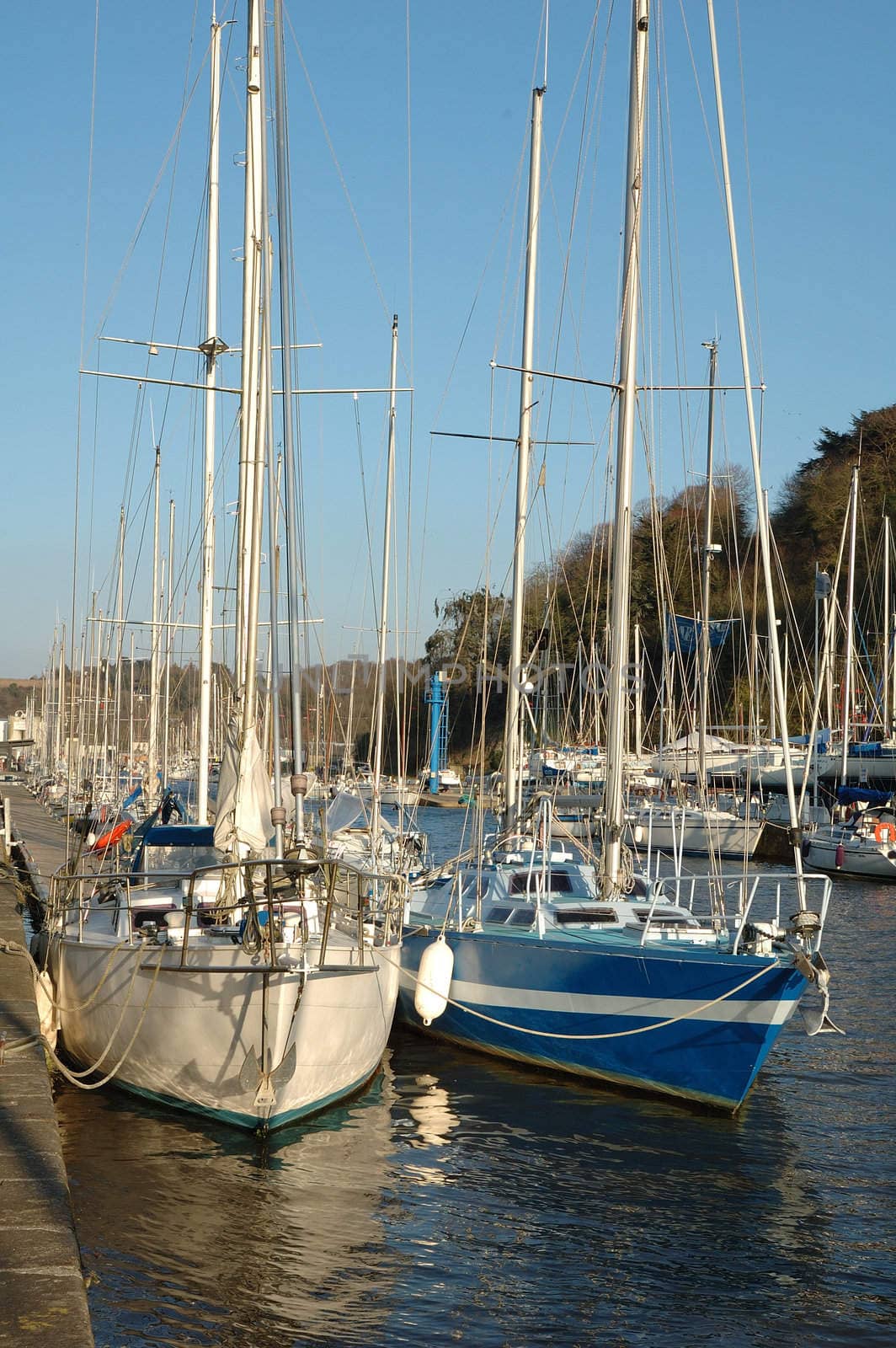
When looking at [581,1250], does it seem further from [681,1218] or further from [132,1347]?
[132,1347]

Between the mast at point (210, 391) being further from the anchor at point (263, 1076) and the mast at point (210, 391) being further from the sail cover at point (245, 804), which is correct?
the anchor at point (263, 1076)

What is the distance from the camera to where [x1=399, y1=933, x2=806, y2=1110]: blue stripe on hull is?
46.4 feet

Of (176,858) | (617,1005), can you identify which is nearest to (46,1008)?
(176,858)

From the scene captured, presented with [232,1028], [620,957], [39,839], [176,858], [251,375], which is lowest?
[39,839]

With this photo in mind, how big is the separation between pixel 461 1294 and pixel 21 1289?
3.51 meters

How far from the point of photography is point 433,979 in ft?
53.7

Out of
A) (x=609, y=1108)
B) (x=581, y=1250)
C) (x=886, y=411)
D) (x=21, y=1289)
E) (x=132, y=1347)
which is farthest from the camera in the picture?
(x=886, y=411)

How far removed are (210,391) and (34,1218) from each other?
17241 millimetres

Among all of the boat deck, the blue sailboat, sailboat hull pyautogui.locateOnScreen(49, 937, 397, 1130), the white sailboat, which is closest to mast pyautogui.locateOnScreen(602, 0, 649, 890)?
the blue sailboat

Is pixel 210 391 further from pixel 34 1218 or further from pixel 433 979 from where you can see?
pixel 34 1218

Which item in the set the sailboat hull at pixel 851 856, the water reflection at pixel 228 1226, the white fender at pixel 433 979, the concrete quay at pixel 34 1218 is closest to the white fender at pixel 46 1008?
the concrete quay at pixel 34 1218

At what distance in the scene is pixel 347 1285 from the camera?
9812mm

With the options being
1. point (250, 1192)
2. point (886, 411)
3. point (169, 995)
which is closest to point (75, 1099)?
point (169, 995)

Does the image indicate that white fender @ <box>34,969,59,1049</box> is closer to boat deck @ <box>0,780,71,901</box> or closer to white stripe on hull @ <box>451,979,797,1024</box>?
boat deck @ <box>0,780,71,901</box>
